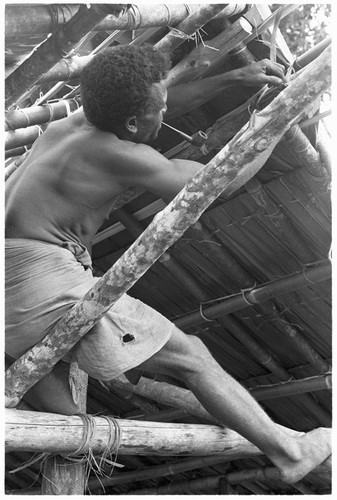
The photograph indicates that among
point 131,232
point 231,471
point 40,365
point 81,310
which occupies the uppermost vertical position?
point 81,310

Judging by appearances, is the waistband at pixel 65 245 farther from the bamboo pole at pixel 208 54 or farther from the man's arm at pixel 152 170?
the bamboo pole at pixel 208 54

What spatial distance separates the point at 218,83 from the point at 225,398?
112 centimetres

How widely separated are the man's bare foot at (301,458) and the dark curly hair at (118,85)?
123 cm

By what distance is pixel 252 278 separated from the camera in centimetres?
377

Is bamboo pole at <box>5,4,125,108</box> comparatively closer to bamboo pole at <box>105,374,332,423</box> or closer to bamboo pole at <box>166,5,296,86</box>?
bamboo pole at <box>166,5,296,86</box>

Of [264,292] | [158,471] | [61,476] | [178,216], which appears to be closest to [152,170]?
[178,216]

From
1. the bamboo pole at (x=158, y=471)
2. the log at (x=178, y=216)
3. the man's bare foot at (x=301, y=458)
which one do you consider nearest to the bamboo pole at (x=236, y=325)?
the bamboo pole at (x=158, y=471)

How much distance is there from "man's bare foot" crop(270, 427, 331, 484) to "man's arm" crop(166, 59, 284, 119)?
1.24 m

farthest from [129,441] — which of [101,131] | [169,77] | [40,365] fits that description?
[169,77]

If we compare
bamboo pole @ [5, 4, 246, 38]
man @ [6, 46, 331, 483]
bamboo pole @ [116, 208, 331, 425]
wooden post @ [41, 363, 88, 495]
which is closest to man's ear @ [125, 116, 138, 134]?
man @ [6, 46, 331, 483]

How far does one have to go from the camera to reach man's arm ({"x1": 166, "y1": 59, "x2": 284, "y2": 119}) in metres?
2.79

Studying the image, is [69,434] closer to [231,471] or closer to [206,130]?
[206,130]

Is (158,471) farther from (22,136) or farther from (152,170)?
(152,170)

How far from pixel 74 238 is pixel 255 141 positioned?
91 centimetres
